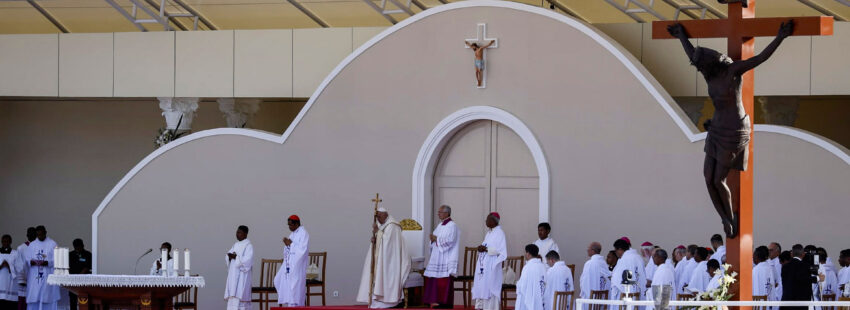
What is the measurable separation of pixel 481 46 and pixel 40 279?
746cm

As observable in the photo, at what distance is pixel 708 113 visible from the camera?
19969 mm

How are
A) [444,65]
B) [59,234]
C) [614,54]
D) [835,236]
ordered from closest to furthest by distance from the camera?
1. [835,236]
2. [614,54]
3. [444,65]
4. [59,234]

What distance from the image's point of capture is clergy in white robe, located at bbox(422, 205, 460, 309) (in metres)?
16.3

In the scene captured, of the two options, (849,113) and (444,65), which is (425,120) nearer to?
(444,65)

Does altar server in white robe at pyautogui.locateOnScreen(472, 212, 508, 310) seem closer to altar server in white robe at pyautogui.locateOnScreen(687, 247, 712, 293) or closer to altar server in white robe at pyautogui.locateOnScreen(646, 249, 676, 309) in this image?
altar server in white robe at pyautogui.locateOnScreen(646, 249, 676, 309)

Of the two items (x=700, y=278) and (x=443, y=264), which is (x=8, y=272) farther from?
(x=700, y=278)

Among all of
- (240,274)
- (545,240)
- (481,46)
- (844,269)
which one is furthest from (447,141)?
(844,269)

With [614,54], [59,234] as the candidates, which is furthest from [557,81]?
[59,234]

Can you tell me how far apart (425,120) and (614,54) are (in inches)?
105

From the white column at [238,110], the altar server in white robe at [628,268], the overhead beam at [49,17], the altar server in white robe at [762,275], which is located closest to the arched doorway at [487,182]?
the altar server in white robe at [628,268]

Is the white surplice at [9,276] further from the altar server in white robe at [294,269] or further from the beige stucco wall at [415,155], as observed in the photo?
the altar server in white robe at [294,269]

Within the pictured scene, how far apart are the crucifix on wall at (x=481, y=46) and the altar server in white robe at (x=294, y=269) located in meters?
2.88

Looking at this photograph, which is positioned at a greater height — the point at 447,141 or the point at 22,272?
the point at 447,141

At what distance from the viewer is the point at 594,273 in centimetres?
1503
